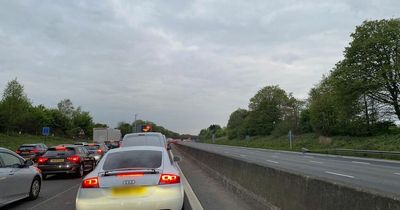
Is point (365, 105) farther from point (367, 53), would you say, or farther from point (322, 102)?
point (322, 102)

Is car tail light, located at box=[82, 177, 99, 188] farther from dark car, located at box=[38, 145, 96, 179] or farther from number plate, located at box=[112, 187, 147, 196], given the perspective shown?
dark car, located at box=[38, 145, 96, 179]

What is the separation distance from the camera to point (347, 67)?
53.7 m

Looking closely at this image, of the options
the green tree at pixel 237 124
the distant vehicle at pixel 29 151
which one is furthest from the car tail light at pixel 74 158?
the green tree at pixel 237 124

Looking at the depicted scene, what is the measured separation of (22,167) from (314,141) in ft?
195

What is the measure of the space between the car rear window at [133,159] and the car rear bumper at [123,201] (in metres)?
0.77

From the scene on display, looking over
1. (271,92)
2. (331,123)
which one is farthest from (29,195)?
(271,92)

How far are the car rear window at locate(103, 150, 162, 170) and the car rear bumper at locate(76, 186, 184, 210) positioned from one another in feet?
2.52

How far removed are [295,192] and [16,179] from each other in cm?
715

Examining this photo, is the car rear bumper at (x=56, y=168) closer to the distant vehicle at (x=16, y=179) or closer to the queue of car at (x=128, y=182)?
the distant vehicle at (x=16, y=179)

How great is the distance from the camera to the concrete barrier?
453 cm

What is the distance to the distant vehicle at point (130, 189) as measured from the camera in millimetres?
6840

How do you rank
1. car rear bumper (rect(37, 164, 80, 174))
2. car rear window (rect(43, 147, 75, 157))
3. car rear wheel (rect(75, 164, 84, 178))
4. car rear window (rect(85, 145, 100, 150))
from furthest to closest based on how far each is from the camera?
1. car rear window (rect(85, 145, 100, 150))
2. car rear wheel (rect(75, 164, 84, 178))
3. car rear window (rect(43, 147, 75, 157))
4. car rear bumper (rect(37, 164, 80, 174))

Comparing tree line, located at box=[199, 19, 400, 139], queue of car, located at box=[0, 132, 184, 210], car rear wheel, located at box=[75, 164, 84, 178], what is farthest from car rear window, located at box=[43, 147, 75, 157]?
tree line, located at box=[199, 19, 400, 139]

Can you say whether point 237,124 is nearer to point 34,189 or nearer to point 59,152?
point 59,152
